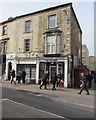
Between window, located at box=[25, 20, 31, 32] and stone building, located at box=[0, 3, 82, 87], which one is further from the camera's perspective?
window, located at box=[25, 20, 31, 32]

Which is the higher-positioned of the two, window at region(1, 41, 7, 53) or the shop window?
window at region(1, 41, 7, 53)

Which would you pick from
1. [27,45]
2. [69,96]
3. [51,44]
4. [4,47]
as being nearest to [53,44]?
[51,44]

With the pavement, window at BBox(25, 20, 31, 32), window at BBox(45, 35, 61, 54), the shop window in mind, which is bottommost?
the pavement

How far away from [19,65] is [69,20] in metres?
8.90

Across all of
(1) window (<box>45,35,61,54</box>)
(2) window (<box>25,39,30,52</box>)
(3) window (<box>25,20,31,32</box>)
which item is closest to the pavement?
(1) window (<box>45,35,61,54</box>)

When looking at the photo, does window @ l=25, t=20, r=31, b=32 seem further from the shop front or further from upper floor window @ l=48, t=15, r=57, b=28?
the shop front

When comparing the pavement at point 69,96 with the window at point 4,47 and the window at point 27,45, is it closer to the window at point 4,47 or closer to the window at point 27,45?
the window at point 27,45

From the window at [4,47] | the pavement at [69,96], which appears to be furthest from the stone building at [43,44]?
the pavement at [69,96]

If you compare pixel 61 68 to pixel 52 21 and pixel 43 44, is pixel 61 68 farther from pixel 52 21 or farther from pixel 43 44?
pixel 52 21

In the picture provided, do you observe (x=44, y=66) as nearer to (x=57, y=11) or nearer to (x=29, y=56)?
(x=29, y=56)

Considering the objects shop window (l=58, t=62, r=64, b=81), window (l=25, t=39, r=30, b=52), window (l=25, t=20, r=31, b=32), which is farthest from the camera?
window (l=25, t=20, r=31, b=32)

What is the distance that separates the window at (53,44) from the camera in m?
21.8

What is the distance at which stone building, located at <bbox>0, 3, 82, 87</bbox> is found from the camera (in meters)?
21.4

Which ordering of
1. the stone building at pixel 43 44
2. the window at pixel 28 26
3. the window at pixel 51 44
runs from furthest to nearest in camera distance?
the window at pixel 28 26 < the window at pixel 51 44 < the stone building at pixel 43 44
